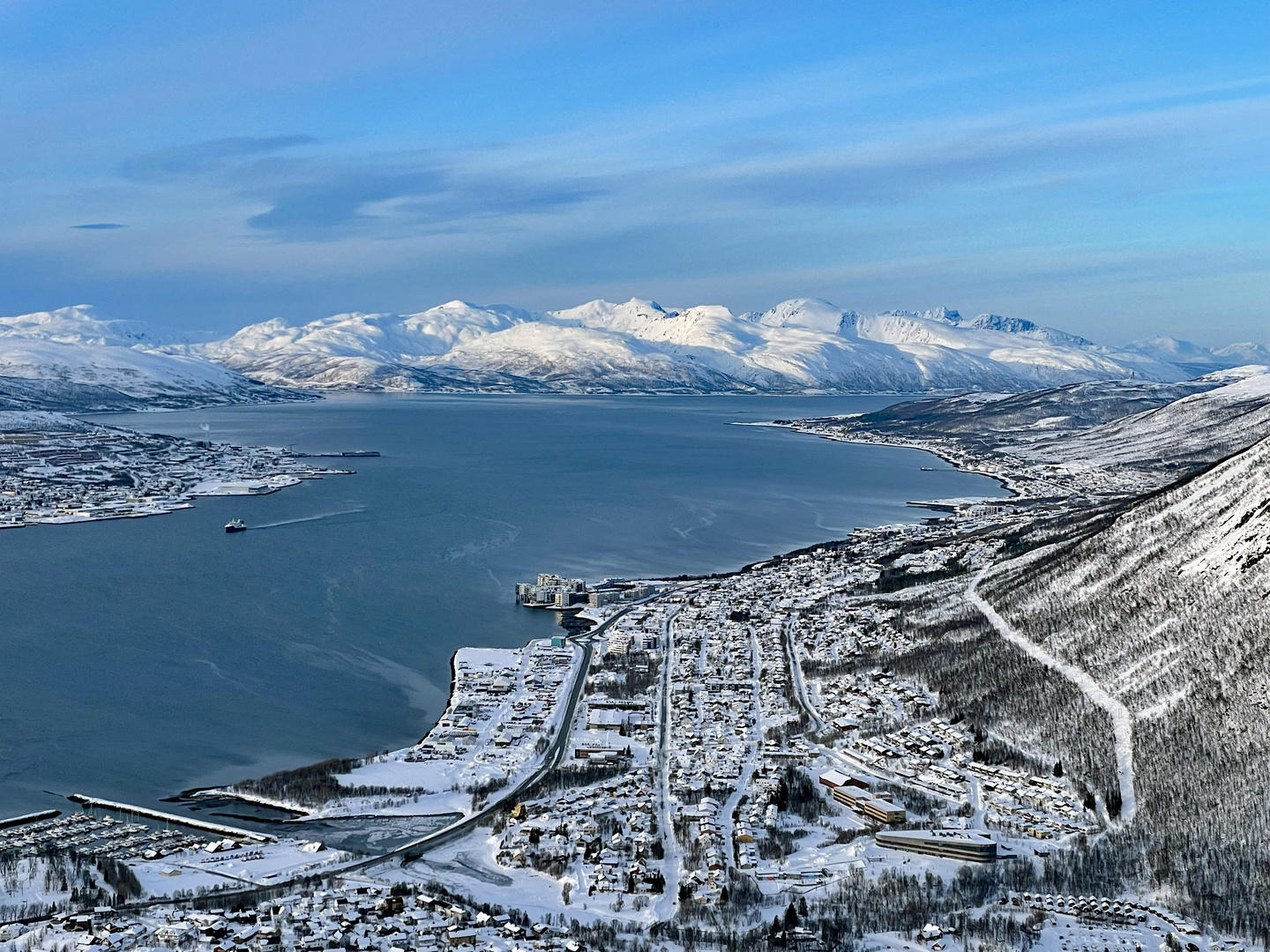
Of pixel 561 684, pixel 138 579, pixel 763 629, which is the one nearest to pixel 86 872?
pixel 561 684

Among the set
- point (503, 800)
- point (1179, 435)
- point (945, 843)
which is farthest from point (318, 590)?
point (1179, 435)

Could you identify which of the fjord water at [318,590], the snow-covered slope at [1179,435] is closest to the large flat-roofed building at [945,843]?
the fjord water at [318,590]

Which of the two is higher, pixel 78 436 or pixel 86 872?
pixel 78 436

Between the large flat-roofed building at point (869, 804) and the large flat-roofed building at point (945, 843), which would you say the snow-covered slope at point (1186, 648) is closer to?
the large flat-roofed building at point (945, 843)

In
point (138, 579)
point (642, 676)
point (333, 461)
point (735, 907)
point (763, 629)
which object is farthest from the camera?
point (333, 461)

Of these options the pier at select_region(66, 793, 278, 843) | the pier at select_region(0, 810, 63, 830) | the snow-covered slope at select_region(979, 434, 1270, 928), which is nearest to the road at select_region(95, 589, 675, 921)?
the pier at select_region(66, 793, 278, 843)

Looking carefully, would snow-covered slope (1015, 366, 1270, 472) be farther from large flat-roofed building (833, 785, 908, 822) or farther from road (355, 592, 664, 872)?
large flat-roofed building (833, 785, 908, 822)

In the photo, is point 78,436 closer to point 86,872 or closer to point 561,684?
point 561,684
